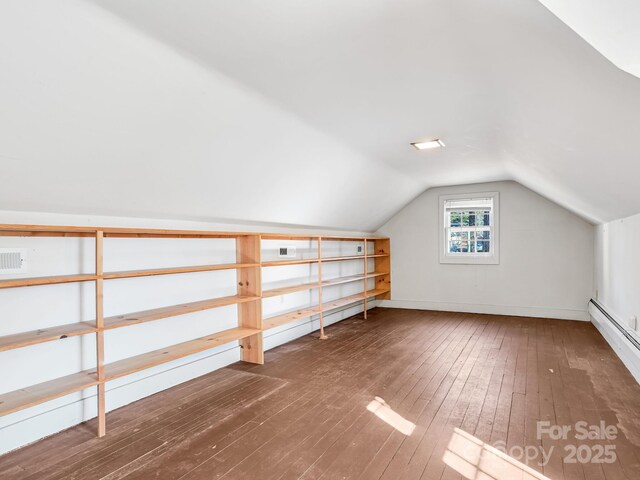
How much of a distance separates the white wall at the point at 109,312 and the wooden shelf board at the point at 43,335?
0.07 m

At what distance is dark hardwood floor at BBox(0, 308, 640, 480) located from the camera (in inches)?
89.8

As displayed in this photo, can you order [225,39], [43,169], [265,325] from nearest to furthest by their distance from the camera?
[225,39], [43,169], [265,325]

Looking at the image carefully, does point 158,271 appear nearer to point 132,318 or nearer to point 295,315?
point 132,318

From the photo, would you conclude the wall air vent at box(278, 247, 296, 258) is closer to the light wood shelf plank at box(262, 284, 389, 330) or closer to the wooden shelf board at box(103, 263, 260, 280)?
the light wood shelf plank at box(262, 284, 389, 330)

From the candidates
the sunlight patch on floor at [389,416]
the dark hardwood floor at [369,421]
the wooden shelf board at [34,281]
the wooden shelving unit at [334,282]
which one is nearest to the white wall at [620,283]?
the dark hardwood floor at [369,421]

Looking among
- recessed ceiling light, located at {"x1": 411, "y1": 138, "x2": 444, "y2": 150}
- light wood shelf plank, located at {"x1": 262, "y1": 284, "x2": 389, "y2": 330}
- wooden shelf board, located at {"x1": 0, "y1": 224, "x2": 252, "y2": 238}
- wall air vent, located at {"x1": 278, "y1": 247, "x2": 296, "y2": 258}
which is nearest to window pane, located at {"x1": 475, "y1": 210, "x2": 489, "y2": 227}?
light wood shelf plank, located at {"x1": 262, "y1": 284, "x2": 389, "y2": 330}

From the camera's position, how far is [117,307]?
3.11 m

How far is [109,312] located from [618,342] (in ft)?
17.2

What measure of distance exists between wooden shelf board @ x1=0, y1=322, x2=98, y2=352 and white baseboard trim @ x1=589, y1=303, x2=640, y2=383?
15.4 ft

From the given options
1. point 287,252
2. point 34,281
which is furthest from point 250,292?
point 34,281

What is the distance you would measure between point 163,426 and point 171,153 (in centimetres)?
198

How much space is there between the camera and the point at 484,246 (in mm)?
7094

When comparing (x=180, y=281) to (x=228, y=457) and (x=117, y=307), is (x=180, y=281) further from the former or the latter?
(x=228, y=457)

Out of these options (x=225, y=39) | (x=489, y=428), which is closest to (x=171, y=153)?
(x=225, y=39)
